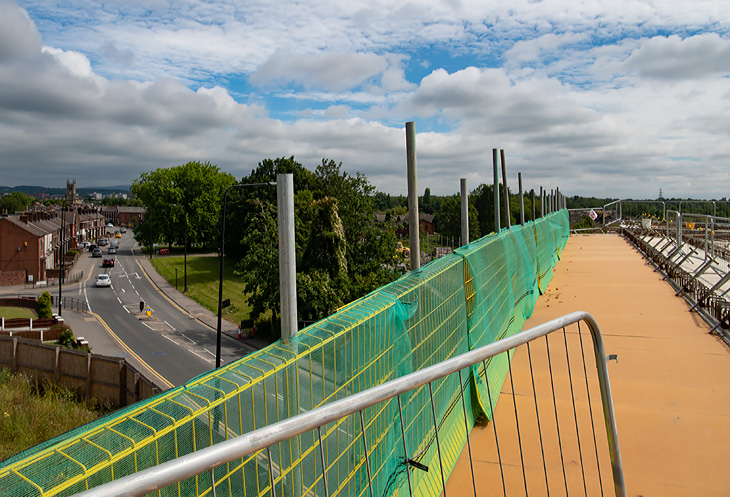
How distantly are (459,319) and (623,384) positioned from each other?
282cm

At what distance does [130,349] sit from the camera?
27.7 m

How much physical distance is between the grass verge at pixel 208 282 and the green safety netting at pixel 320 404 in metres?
27.9

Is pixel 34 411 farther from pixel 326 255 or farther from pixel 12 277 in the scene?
pixel 12 277

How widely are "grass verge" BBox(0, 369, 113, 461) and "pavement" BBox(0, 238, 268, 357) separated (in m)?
6.82

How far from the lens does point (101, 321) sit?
112ft

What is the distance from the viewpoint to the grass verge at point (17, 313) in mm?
34941

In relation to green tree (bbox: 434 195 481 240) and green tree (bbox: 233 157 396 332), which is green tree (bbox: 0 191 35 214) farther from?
green tree (bbox: 233 157 396 332)

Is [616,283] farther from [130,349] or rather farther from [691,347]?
[130,349]

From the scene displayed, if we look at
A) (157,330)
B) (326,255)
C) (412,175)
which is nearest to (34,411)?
(326,255)

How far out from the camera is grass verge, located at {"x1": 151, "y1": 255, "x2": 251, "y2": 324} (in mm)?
37406

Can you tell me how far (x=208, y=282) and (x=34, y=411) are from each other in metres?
31.7

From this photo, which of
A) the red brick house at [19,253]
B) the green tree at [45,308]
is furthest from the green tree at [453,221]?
the green tree at [45,308]

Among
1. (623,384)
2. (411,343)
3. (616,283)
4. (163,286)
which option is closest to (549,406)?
(623,384)

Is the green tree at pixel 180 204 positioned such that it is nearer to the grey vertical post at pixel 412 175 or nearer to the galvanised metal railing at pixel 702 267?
the galvanised metal railing at pixel 702 267
